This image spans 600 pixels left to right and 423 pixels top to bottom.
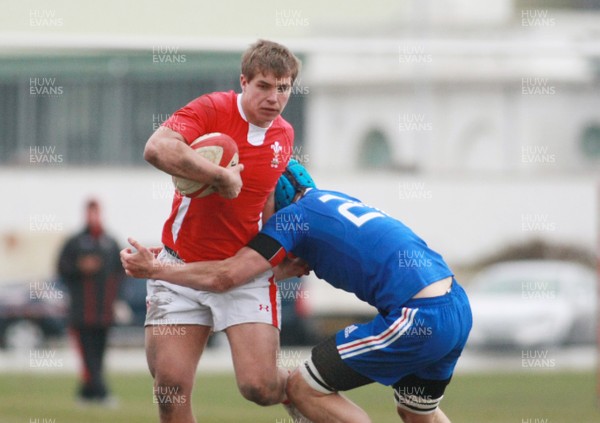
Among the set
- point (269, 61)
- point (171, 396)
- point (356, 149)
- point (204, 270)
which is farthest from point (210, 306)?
point (356, 149)

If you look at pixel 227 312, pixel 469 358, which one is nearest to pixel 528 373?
pixel 469 358

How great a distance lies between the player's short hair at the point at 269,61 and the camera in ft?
22.6

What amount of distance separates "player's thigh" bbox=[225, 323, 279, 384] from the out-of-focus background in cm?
422

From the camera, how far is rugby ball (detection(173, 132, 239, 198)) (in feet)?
22.4

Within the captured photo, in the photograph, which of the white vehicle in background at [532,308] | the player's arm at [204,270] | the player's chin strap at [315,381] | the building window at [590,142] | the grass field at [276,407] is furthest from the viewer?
the building window at [590,142]

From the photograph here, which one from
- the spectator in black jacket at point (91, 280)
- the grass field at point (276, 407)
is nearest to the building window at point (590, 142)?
the grass field at point (276, 407)

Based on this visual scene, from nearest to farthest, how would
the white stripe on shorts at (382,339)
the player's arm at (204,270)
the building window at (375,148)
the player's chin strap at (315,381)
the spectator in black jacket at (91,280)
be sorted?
the white stripe on shorts at (382,339), the player's chin strap at (315,381), the player's arm at (204,270), the spectator in black jacket at (91,280), the building window at (375,148)

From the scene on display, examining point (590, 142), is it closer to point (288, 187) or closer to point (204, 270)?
point (288, 187)

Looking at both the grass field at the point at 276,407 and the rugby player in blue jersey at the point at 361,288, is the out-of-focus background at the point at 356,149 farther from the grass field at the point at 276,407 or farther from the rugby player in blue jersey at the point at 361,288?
the rugby player in blue jersey at the point at 361,288

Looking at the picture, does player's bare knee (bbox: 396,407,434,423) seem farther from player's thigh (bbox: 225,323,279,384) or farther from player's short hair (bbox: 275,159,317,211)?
player's short hair (bbox: 275,159,317,211)

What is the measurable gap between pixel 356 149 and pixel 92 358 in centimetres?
2016

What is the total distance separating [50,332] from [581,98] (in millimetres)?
18959

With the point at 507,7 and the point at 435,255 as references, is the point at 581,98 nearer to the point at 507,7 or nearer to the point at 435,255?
the point at 507,7

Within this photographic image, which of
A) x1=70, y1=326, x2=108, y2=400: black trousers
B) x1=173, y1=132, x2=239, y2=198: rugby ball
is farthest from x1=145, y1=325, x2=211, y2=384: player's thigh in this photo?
x1=70, y1=326, x2=108, y2=400: black trousers
